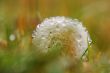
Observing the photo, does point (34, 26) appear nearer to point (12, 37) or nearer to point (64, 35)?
point (12, 37)

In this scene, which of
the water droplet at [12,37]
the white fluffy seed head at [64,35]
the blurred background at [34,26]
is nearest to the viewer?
the blurred background at [34,26]

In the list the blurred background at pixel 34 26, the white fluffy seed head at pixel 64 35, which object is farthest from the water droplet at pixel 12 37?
the white fluffy seed head at pixel 64 35

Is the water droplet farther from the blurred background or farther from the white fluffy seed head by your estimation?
the white fluffy seed head

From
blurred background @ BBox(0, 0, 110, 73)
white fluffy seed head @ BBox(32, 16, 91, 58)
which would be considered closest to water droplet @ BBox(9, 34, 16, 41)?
blurred background @ BBox(0, 0, 110, 73)

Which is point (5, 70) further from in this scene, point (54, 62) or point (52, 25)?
point (52, 25)

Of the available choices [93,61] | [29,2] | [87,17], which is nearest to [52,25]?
[93,61]

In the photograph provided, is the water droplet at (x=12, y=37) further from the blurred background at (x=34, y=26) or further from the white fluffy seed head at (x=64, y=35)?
the white fluffy seed head at (x=64, y=35)
